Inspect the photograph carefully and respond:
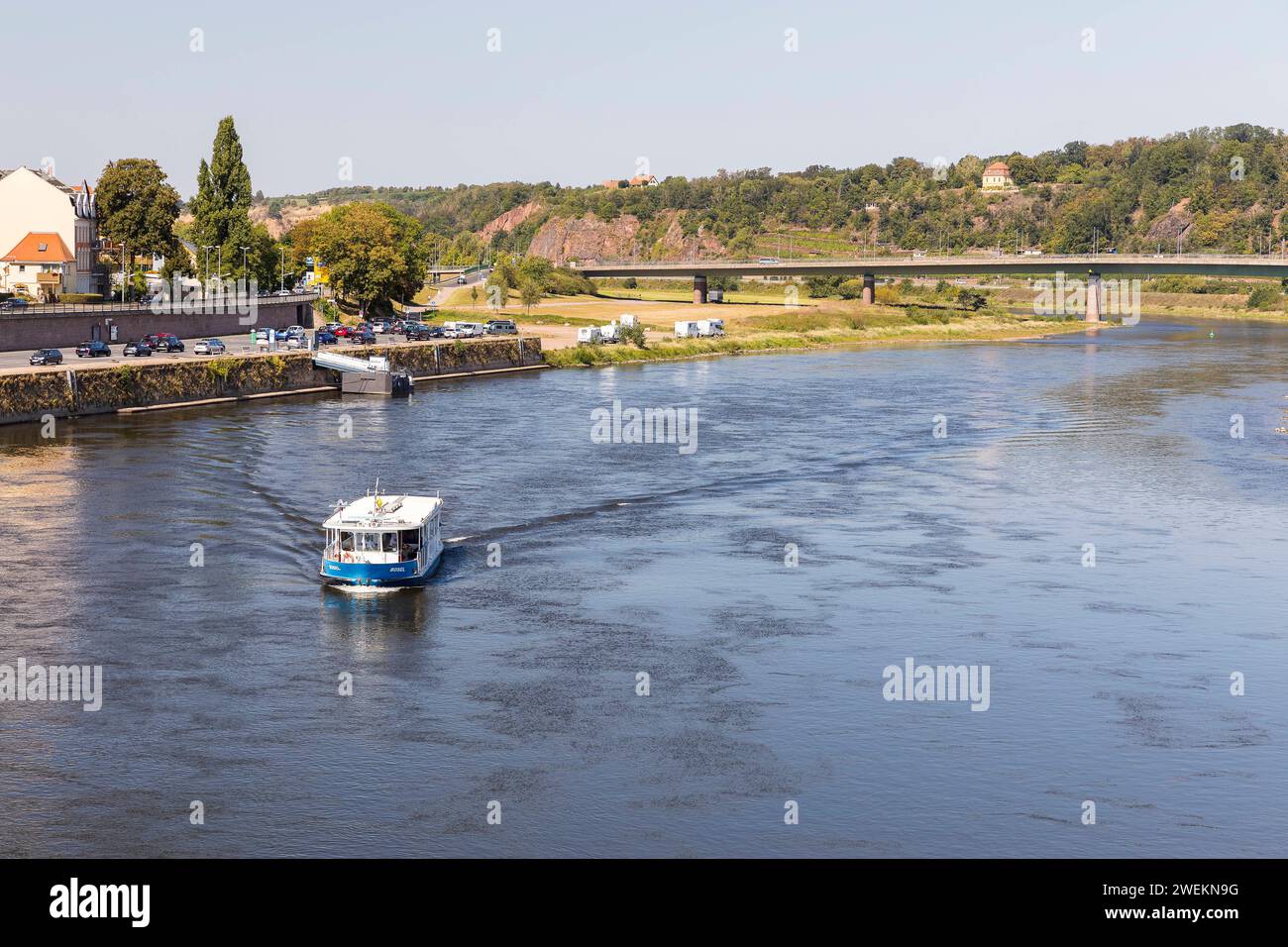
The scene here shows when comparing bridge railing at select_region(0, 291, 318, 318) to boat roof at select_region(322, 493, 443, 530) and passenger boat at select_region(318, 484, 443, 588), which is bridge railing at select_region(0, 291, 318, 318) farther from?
passenger boat at select_region(318, 484, 443, 588)

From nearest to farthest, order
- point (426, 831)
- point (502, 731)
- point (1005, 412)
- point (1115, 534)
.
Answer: point (426, 831)
point (502, 731)
point (1115, 534)
point (1005, 412)

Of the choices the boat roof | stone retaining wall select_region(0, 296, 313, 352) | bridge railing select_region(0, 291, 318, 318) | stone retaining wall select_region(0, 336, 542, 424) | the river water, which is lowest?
the river water

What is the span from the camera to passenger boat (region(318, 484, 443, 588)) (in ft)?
174

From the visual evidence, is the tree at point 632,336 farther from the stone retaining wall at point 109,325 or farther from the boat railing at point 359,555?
the boat railing at point 359,555

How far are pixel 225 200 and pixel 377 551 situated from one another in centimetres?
9900

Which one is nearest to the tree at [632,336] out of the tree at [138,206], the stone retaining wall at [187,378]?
the stone retaining wall at [187,378]

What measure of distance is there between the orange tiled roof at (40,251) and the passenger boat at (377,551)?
317 ft

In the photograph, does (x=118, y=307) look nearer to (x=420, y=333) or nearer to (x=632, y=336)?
(x=420, y=333)

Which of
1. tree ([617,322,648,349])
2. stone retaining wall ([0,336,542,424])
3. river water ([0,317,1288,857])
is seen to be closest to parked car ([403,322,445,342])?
stone retaining wall ([0,336,542,424])

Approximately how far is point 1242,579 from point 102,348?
78.4 metres
